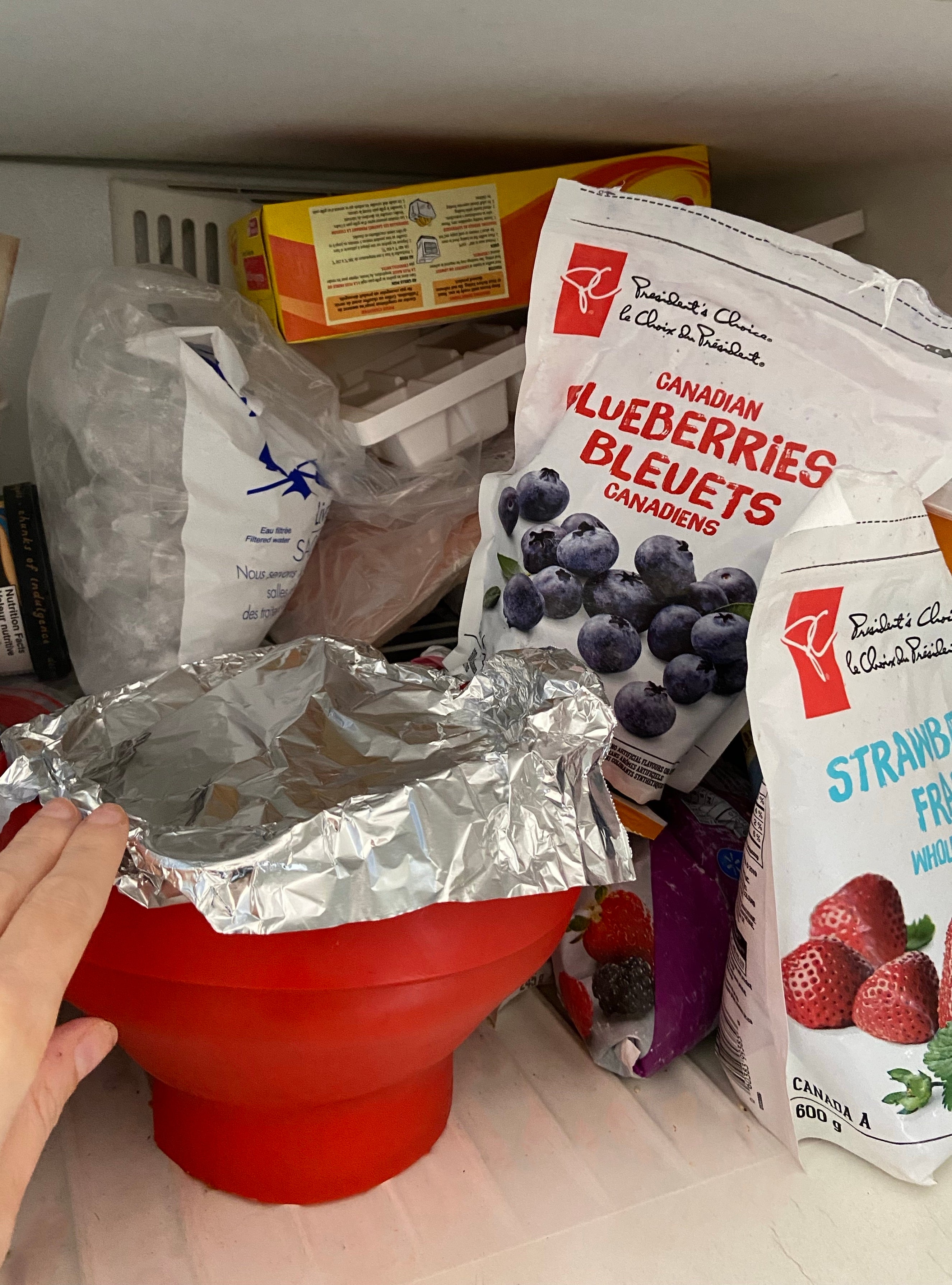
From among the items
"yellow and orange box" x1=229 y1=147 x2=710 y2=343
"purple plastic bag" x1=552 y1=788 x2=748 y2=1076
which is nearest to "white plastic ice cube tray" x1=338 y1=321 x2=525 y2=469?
"yellow and orange box" x1=229 y1=147 x2=710 y2=343

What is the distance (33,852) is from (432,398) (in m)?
0.53

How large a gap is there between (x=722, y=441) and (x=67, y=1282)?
2.09 ft

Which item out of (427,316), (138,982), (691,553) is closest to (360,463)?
(427,316)

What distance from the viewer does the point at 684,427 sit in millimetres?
705

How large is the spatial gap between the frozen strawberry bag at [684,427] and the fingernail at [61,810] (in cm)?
36

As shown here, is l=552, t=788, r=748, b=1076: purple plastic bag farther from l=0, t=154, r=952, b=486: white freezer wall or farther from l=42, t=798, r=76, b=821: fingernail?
l=0, t=154, r=952, b=486: white freezer wall

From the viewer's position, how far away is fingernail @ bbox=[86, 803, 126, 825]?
17.8 inches

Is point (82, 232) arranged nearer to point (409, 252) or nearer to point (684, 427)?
point (409, 252)

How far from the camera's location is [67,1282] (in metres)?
0.53

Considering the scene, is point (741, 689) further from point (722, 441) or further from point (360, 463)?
point (360, 463)

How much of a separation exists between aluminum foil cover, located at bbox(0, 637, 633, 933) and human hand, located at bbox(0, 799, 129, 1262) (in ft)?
0.09

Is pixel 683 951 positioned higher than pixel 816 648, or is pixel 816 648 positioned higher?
pixel 816 648

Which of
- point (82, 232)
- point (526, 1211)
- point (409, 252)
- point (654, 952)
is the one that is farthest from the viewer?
point (82, 232)

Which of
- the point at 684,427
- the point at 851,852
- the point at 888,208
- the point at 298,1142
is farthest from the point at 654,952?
the point at 888,208
